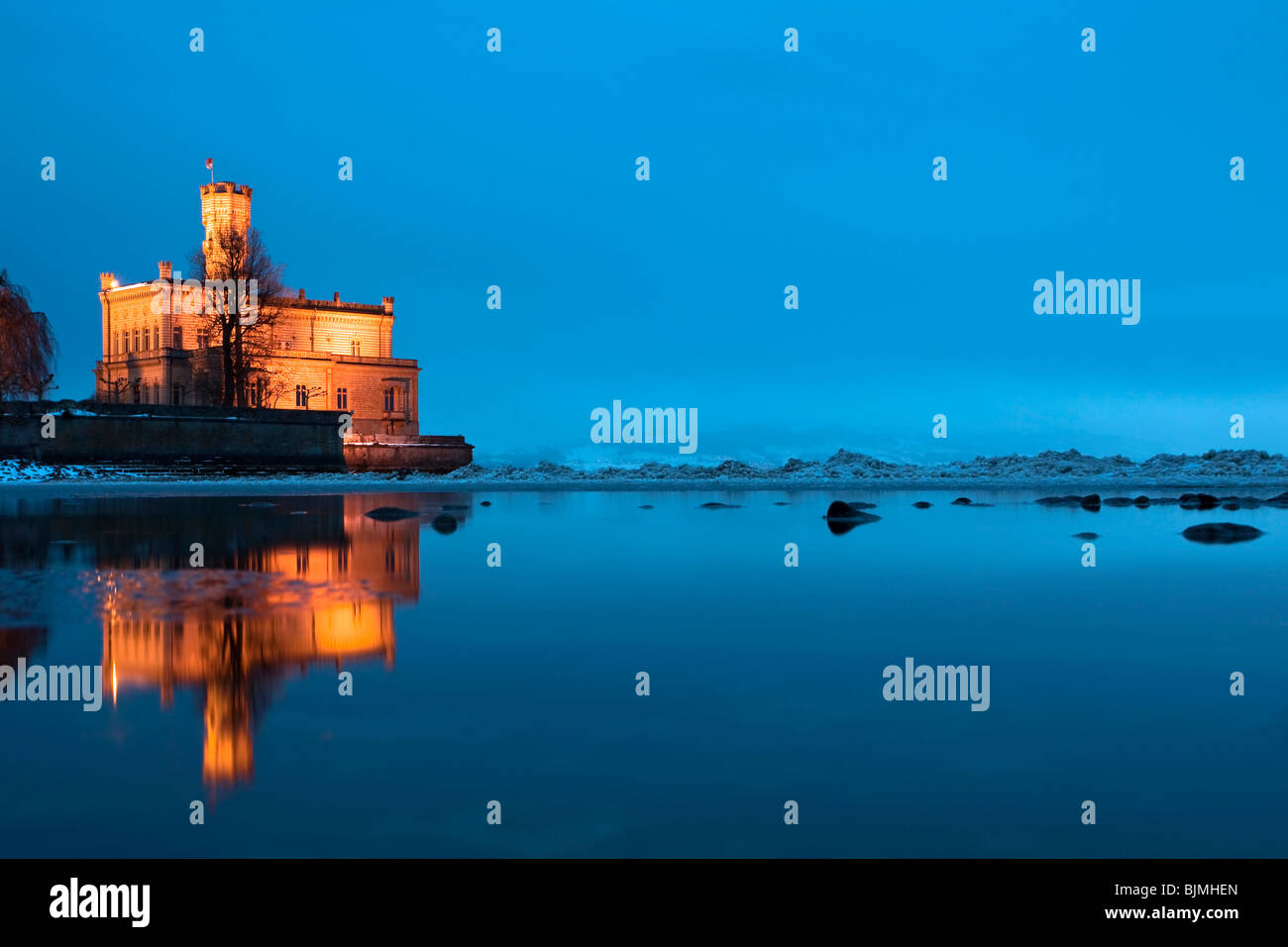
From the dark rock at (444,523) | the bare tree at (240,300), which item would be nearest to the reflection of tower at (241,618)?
the dark rock at (444,523)

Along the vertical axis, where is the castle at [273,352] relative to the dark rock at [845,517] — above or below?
above

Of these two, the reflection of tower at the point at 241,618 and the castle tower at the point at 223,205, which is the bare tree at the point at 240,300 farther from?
the reflection of tower at the point at 241,618

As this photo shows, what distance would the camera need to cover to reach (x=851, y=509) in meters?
16.7

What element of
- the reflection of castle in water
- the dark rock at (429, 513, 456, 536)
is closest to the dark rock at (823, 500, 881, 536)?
the dark rock at (429, 513, 456, 536)

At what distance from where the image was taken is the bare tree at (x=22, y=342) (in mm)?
41125

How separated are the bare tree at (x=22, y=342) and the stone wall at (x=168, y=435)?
1.11m

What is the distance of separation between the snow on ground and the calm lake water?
96.6ft

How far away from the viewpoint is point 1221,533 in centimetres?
1262

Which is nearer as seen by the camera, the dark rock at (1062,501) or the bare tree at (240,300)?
the dark rock at (1062,501)

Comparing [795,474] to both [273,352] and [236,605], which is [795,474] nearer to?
[273,352]

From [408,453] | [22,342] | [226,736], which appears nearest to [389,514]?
[226,736]

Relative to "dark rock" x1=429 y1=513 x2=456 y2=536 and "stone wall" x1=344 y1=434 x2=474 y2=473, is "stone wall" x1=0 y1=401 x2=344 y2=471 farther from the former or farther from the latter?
"dark rock" x1=429 y1=513 x2=456 y2=536

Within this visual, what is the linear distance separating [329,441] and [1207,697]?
5137 cm
